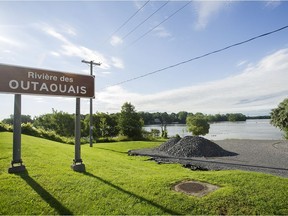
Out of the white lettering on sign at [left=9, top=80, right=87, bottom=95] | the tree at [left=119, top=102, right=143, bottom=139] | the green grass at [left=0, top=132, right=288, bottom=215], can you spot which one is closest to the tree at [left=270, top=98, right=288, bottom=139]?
the tree at [left=119, top=102, right=143, bottom=139]

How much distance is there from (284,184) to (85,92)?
23.8ft

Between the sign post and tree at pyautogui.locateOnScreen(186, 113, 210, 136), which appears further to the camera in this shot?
tree at pyautogui.locateOnScreen(186, 113, 210, 136)

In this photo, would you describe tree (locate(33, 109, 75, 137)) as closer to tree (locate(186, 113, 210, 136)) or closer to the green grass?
tree (locate(186, 113, 210, 136))

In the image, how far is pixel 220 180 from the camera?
7.25 m

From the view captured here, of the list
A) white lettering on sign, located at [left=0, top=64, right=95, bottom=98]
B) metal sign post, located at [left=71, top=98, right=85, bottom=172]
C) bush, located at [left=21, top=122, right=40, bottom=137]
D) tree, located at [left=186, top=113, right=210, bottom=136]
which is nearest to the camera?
white lettering on sign, located at [left=0, top=64, right=95, bottom=98]

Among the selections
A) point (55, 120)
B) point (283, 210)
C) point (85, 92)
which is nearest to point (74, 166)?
point (85, 92)

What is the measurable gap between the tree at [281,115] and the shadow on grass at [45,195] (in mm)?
36964

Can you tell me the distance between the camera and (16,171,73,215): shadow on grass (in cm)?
512

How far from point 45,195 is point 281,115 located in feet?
125

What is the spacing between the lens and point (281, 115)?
35562mm

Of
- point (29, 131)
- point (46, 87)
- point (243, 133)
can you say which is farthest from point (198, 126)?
point (46, 87)

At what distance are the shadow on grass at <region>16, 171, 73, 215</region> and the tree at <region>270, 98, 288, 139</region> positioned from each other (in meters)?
37.0

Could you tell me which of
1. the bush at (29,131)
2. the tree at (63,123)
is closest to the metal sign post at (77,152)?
the bush at (29,131)

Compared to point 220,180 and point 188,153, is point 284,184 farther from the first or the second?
point 188,153
